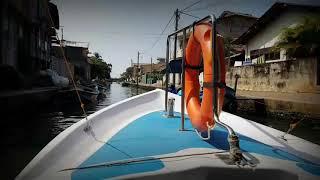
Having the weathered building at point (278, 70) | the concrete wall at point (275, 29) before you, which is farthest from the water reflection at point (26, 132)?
the concrete wall at point (275, 29)

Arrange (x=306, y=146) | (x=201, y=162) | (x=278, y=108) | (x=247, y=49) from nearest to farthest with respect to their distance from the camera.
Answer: (x=201, y=162), (x=306, y=146), (x=278, y=108), (x=247, y=49)

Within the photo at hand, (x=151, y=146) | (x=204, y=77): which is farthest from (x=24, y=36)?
(x=204, y=77)

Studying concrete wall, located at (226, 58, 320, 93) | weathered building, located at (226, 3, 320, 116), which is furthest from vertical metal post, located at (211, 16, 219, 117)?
concrete wall, located at (226, 58, 320, 93)

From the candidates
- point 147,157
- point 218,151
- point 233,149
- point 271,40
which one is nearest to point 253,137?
point 218,151

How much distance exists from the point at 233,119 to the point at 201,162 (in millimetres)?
2799

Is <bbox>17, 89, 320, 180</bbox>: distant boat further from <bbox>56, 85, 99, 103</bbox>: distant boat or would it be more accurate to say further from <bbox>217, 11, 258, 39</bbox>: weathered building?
<bbox>217, 11, 258, 39</bbox>: weathered building

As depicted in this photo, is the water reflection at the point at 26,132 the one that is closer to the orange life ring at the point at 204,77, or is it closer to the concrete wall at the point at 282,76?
the orange life ring at the point at 204,77

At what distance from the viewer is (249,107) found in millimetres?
15672

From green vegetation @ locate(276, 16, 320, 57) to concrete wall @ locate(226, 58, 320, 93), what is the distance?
557 mm

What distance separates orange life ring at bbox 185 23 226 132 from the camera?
3.59 metres

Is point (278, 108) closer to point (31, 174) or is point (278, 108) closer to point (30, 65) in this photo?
point (31, 174)

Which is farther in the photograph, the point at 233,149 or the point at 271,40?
the point at 271,40

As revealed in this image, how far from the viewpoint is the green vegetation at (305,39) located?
1576 centimetres

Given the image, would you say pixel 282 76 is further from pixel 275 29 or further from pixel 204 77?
pixel 204 77
